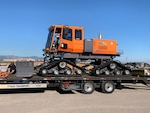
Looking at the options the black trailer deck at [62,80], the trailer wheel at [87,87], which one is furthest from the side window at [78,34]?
the trailer wheel at [87,87]

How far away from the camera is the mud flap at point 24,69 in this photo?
14.9m

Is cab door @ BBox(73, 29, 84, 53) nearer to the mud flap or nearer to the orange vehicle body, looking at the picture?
the orange vehicle body

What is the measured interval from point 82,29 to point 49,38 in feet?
7.27

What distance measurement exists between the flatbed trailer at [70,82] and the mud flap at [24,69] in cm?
24

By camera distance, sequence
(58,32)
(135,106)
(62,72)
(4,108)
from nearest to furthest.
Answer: (4,108), (135,106), (62,72), (58,32)

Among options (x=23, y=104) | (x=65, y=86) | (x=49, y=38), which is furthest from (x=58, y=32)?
(x=23, y=104)

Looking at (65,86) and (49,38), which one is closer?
(65,86)

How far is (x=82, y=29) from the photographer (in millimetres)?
17750

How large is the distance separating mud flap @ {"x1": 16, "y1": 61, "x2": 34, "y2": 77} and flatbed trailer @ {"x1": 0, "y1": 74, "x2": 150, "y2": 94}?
0.79 ft

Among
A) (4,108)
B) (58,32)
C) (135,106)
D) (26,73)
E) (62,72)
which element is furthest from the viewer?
(58,32)

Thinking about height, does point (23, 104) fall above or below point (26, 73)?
below

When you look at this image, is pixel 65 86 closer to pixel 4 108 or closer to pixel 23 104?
pixel 23 104

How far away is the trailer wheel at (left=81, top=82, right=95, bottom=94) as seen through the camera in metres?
15.6

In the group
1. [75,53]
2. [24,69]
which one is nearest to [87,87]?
[75,53]
